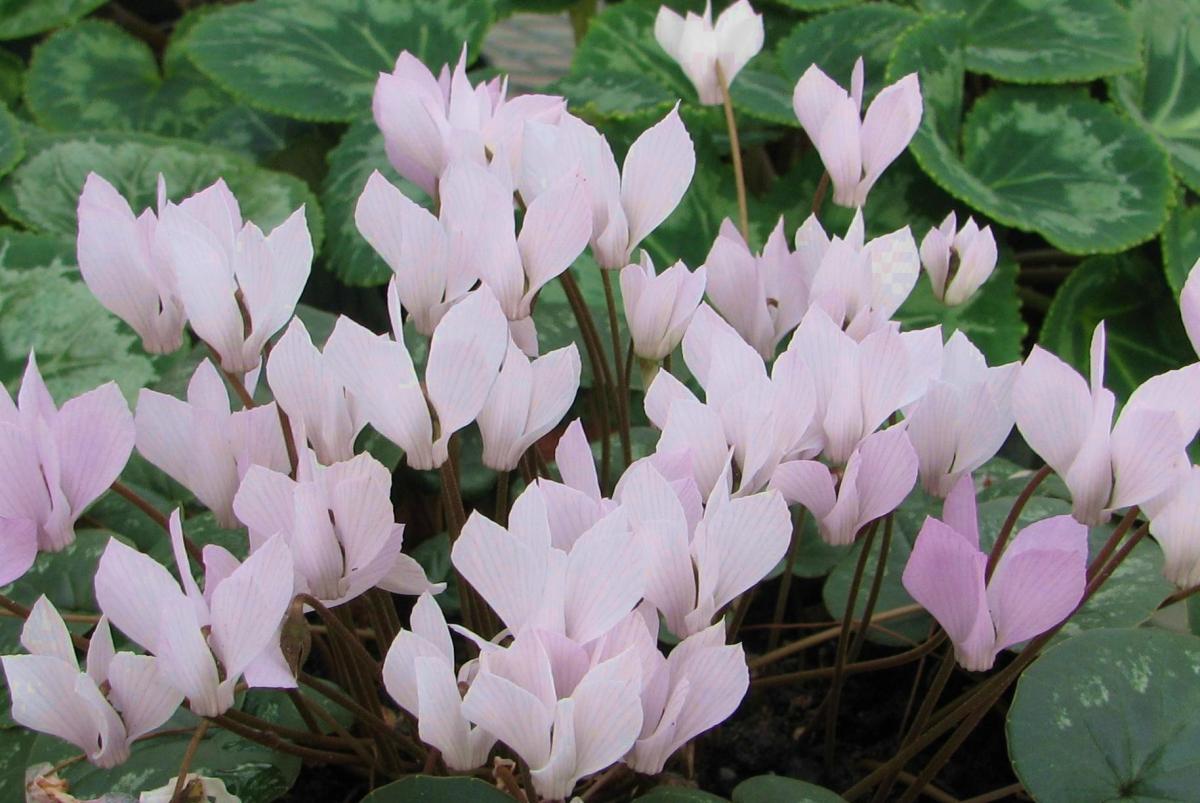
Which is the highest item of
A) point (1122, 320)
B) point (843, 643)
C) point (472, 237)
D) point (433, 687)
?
point (472, 237)

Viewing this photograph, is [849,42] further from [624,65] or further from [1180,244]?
[1180,244]

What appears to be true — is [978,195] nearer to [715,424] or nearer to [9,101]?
[715,424]

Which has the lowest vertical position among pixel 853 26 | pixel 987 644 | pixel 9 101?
pixel 9 101

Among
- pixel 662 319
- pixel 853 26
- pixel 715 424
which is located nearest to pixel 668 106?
pixel 853 26

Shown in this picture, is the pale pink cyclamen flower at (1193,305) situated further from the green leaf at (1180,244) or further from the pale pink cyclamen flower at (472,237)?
the green leaf at (1180,244)

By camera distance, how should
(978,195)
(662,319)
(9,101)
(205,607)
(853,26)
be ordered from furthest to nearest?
(9,101) < (853,26) < (978,195) < (662,319) < (205,607)

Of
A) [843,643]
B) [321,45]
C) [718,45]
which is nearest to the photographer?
[843,643]

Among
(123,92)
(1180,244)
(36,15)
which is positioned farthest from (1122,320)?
(36,15)
